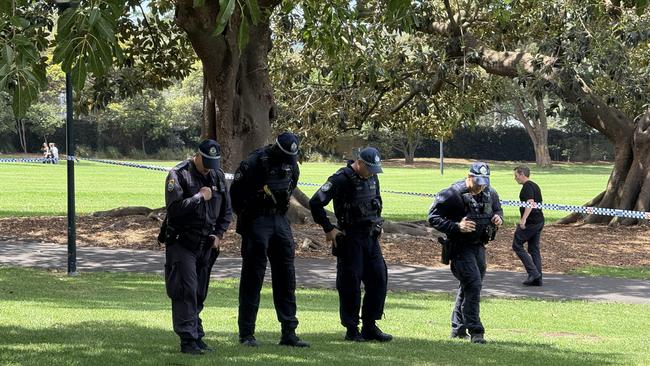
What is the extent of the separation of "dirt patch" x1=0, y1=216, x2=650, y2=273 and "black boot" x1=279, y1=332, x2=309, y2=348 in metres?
9.39

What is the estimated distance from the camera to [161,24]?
22.7 meters

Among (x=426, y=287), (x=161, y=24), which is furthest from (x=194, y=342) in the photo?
(x=161, y=24)

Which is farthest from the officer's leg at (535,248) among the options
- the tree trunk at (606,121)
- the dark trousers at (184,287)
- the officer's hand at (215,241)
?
the tree trunk at (606,121)

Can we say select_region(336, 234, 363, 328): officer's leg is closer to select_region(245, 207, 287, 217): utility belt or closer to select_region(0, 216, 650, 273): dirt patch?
select_region(245, 207, 287, 217): utility belt

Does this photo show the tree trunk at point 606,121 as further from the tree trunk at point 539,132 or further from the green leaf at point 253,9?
the tree trunk at point 539,132

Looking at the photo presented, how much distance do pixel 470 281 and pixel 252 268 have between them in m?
2.10

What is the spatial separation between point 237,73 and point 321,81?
595 centimetres

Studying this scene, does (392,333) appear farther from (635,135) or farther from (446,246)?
(635,135)

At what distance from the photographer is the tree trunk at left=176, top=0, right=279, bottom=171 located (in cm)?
2030

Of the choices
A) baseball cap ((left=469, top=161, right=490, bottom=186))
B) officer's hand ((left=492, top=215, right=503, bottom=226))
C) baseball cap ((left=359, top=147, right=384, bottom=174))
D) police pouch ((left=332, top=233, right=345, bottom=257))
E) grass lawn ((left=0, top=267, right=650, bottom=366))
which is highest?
baseball cap ((left=359, top=147, right=384, bottom=174))

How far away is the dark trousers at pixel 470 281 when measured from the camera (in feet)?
31.4

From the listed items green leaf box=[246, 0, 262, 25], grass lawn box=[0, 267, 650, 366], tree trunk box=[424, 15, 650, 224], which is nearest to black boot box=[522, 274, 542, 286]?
grass lawn box=[0, 267, 650, 366]

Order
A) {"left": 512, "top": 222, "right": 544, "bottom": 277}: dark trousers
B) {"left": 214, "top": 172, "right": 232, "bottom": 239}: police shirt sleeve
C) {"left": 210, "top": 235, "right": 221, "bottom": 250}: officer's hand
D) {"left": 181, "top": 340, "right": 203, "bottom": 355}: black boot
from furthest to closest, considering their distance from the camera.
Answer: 1. {"left": 512, "top": 222, "right": 544, "bottom": 277}: dark trousers
2. {"left": 214, "top": 172, "right": 232, "bottom": 239}: police shirt sleeve
3. {"left": 210, "top": 235, "right": 221, "bottom": 250}: officer's hand
4. {"left": 181, "top": 340, "right": 203, "bottom": 355}: black boot

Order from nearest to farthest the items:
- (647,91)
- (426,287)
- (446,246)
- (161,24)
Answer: (446,246) → (426,287) → (161,24) → (647,91)
